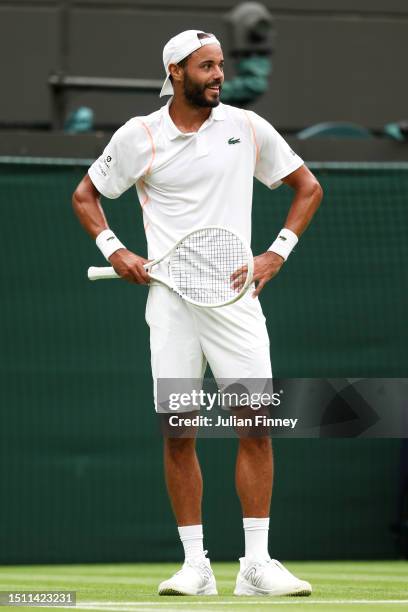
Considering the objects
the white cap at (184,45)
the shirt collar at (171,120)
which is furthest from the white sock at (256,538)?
the white cap at (184,45)

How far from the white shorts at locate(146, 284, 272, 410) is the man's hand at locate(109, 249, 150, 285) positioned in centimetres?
9

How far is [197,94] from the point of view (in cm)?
599

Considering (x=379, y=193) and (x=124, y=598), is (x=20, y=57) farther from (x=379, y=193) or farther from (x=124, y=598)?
(x=124, y=598)

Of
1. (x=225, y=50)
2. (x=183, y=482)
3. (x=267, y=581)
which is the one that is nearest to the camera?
(x=267, y=581)

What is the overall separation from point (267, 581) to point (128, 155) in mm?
1728

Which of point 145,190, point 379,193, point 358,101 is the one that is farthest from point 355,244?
point 358,101

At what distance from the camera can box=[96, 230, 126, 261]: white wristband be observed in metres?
6.05

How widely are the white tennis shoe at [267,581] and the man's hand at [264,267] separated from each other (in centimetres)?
103

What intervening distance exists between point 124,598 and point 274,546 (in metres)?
3.44

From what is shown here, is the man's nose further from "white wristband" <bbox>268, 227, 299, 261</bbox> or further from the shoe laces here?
the shoe laces

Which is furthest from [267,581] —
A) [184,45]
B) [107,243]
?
[184,45]

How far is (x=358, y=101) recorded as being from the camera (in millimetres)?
13445

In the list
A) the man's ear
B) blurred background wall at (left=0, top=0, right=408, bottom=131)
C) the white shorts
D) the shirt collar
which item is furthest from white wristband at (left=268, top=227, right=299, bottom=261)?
blurred background wall at (left=0, top=0, right=408, bottom=131)

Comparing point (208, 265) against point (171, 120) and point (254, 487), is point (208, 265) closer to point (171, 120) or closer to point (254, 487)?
point (171, 120)
